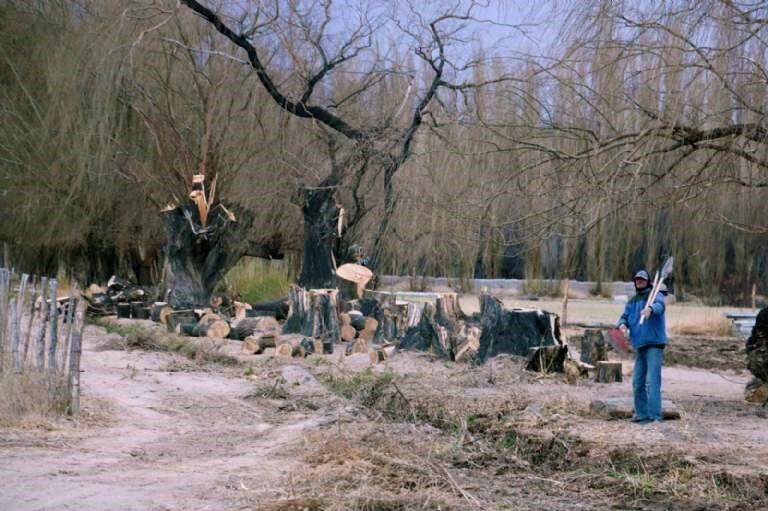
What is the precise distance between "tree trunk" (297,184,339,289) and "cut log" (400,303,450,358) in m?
5.69

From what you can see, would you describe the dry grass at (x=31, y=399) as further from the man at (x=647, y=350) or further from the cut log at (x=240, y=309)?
the cut log at (x=240, y=309)

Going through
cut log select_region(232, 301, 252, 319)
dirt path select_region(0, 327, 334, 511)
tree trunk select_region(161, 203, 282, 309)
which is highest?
tree trunk select_region(161, 203, 282, 309)

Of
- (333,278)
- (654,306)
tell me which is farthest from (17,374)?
(333,278)

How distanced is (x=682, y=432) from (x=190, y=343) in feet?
29.5

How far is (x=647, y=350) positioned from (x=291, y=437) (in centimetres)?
330

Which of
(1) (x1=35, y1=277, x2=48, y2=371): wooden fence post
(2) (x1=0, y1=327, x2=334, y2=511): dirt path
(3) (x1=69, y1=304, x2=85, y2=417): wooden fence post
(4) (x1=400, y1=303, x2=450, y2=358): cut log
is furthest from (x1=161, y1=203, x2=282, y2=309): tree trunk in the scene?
(3) (x1=69, y1=304, x2=85, y2=417): wooden fence post

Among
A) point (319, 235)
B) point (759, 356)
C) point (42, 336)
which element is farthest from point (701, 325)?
point (42, 336)

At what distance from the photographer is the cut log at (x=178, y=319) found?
18.6m

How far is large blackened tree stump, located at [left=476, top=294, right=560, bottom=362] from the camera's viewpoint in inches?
533

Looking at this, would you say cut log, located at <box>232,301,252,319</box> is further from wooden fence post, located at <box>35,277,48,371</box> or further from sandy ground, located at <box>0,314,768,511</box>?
wooden fence post, located at <box>35,277,48,371</box>

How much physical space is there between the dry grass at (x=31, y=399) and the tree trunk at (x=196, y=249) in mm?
11493

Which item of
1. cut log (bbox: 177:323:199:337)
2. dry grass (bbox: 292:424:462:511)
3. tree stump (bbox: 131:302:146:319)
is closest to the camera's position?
dry grass (bbox: 292:424:462:511)

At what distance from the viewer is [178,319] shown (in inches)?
735

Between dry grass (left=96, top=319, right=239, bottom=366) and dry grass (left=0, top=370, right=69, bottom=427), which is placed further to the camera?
dry grass (left=96, top=319, right=239, bottom=366)
